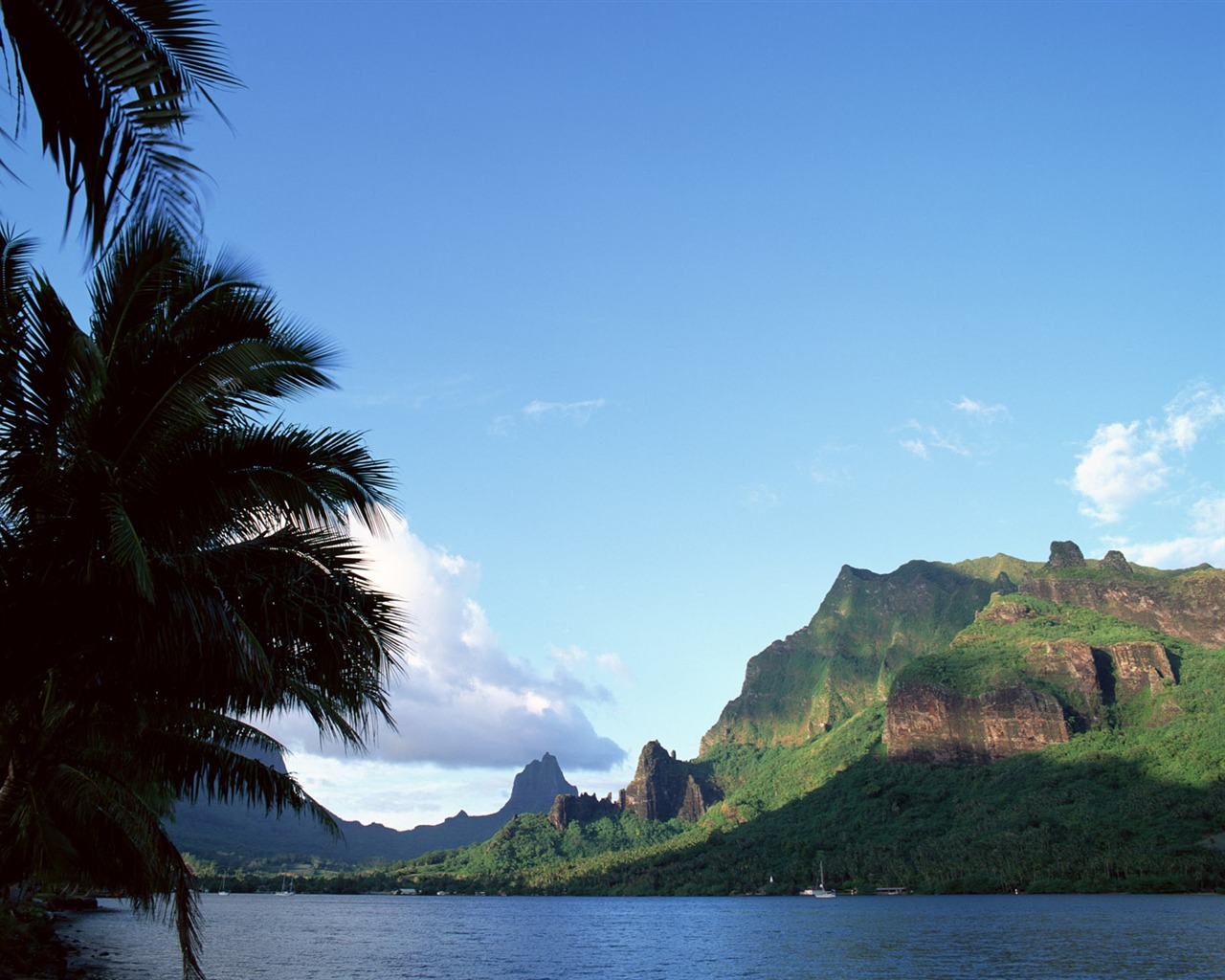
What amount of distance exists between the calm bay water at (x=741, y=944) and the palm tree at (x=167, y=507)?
39259 millimetres

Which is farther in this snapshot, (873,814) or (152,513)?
(873,814)

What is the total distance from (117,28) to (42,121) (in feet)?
2.32

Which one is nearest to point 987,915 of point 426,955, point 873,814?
point 426,955

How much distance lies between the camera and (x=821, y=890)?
14412 cm

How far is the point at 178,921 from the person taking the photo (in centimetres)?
1228

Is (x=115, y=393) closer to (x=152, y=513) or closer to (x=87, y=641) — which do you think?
(x=152, y=513)

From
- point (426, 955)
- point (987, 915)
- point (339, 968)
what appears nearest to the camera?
point (339, 968)

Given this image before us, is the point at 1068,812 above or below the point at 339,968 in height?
above

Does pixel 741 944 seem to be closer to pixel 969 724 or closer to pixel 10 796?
pixel 10 796

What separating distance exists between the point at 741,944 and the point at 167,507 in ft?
236

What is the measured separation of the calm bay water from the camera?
1959 inches

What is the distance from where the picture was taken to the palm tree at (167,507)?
874cm

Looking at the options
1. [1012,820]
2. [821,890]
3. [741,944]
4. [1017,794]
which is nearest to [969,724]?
[1017,794]

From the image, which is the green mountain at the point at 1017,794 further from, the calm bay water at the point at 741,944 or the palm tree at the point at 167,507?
the palm tree at the point at 167,507
